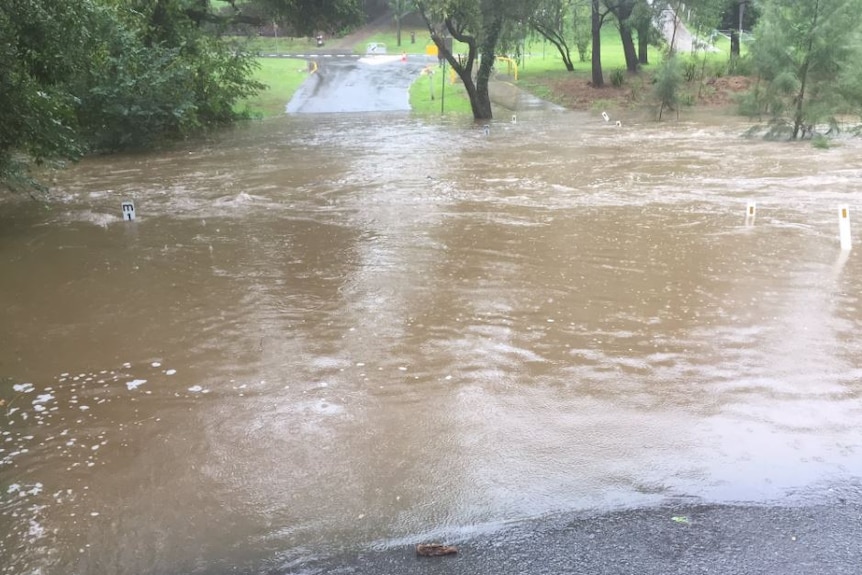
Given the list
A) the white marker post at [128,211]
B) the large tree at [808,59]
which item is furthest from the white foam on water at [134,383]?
the large tree at [808,59]

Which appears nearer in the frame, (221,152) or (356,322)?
(356,322)

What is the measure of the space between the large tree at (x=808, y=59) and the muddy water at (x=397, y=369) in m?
9.12

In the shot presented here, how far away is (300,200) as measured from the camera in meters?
14.1

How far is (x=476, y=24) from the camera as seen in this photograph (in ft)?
81.4

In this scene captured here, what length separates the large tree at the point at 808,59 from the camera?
20.3 metres

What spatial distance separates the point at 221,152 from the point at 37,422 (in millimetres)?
16081

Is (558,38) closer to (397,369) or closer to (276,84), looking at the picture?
(276,84)

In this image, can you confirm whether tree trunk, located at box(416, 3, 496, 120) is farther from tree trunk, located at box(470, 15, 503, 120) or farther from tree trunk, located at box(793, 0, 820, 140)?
tree trunk, located at box(793, 0, 820, 140)

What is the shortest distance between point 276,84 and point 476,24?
50.9 feet

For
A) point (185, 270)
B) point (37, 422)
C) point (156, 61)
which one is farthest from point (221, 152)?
point (37, 422)

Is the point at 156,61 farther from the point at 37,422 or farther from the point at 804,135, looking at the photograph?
the point at 804,135

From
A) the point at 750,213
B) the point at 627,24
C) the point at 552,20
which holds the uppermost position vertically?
the point at 552,20

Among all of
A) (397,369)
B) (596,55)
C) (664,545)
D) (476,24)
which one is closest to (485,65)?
(476,24)

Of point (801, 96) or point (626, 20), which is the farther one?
point (626, 20)
